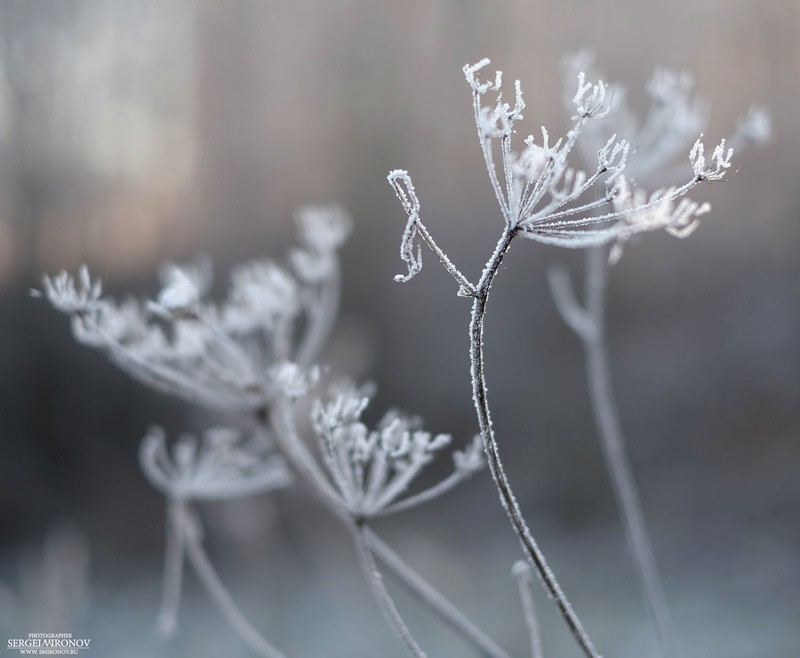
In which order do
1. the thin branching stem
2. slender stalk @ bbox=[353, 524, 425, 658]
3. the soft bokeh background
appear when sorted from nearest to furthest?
the thin branching stem → slender stalk @ bbox=[353, 524, 425, 658] → the soft bokeh background

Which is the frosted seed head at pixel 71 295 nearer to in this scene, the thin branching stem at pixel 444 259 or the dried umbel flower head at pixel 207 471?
the dried umbel flower head at pixel 207 471

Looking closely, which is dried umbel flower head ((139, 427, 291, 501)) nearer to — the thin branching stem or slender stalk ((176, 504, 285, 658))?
slender stalk ((176, 504, 285, 658))

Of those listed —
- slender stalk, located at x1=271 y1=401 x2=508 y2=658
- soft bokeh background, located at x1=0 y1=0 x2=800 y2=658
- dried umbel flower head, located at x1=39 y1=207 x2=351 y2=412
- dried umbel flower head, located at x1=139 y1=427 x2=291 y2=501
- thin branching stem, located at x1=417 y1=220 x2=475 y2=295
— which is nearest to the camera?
thin branching stem, located at x1=417 y1=220 x2=475 y2=295

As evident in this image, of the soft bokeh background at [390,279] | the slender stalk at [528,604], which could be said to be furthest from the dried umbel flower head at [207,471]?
the soft bokeh background at [390,279]

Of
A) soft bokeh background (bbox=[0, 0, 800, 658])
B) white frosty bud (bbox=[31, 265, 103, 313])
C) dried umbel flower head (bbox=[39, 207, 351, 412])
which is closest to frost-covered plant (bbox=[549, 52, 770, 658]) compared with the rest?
dried umbel flower head (bbox=[39, 207, 351, 412])

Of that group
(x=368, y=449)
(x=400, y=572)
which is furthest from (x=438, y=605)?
(x=368, y=449)
